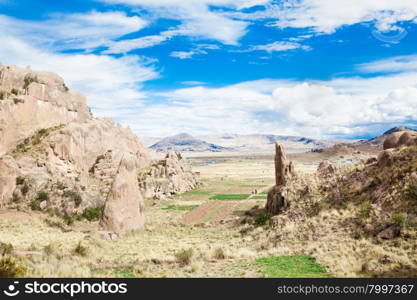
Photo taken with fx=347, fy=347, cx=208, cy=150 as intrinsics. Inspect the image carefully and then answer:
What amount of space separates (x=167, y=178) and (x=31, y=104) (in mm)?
29788

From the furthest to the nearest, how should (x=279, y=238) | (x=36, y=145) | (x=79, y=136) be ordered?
(x=79, y=136) < (x=36, y=145) < (x=279, y=238)

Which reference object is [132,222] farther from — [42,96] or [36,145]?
[42,96]

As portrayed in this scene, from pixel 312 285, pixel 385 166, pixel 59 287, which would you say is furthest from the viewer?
pixel 385 166

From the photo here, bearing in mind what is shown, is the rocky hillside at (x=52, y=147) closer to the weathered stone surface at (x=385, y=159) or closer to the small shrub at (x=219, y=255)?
the small shrub at (x=219, y=255)

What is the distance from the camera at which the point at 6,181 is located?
129ft

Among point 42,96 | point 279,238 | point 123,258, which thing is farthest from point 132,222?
point 42,96

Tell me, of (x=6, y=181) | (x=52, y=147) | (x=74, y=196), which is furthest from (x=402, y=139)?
(x=52, y=147)

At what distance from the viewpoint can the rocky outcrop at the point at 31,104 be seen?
5672 centimetres

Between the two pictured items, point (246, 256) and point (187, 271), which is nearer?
point (187, 271)

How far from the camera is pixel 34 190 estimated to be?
41344 millimetres

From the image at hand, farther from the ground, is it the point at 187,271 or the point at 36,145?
the point at 36,145

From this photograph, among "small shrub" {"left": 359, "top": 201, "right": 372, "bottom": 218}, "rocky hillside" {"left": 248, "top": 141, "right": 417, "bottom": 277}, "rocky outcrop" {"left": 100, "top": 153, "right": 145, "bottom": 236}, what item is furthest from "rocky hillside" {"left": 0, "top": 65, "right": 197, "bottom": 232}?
"small shrub" {"left": 359, "top": 201, "right": 372, "bottom": 218}

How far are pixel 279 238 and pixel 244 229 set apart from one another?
8102 millimetres

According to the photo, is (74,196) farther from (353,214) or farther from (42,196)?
(353,214)
